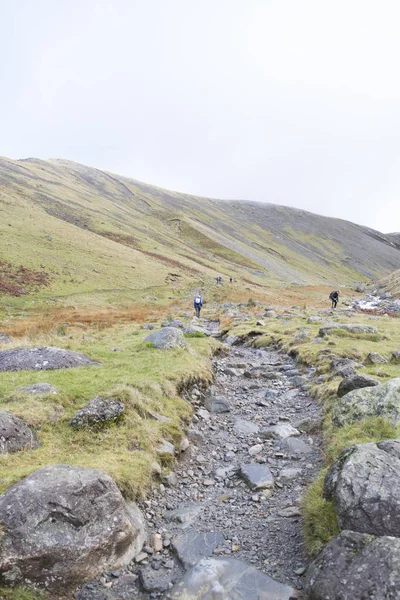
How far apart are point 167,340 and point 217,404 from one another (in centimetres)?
624

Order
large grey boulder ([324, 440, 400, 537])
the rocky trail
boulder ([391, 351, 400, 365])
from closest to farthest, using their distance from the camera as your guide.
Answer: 1. large grey boulder ([324, 440, 400, 537])
2. the rocky trail
3. boulder ([391, 351, 400, 365])

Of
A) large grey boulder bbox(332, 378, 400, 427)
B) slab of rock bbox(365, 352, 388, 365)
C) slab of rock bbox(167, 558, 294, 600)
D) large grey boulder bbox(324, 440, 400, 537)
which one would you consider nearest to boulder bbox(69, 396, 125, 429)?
slab of rock bbox(167, 558, 294, 600)

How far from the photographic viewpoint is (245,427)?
1520 centimetres

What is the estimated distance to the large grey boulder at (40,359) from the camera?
16969mm

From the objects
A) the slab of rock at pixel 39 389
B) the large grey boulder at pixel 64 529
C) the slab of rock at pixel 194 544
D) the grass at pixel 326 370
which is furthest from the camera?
the slab of rock at pixel 39 389

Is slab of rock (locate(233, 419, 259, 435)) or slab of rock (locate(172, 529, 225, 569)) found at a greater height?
slab of rock (locate(233, 419, 259, 435))

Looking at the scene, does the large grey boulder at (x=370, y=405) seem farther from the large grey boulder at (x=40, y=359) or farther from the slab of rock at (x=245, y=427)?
the large grey boulder at (x=40, y=359)

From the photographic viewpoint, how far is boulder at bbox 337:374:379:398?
1490cm

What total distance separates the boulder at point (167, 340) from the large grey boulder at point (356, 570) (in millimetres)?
15543

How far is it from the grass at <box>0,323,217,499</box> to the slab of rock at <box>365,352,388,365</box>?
894cm

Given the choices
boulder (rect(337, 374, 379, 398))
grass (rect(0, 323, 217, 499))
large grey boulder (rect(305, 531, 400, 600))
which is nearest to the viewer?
large grey boulder (rect(305, 531, 400, 600))

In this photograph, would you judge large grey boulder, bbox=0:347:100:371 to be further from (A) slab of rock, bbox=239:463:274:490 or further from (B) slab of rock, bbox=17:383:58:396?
(A) slab of rock, bbox=239:463:274:490

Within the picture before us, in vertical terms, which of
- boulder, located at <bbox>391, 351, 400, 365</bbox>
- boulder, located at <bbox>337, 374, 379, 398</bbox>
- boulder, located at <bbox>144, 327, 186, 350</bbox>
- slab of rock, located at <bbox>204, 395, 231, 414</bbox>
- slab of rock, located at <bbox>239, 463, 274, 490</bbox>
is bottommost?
slab of rock, located at <bbox>204, 395, 231, 414</bbox>

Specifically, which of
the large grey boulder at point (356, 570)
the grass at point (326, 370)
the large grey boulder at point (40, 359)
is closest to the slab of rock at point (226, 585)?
the large grey boulder at point (356, 570)
